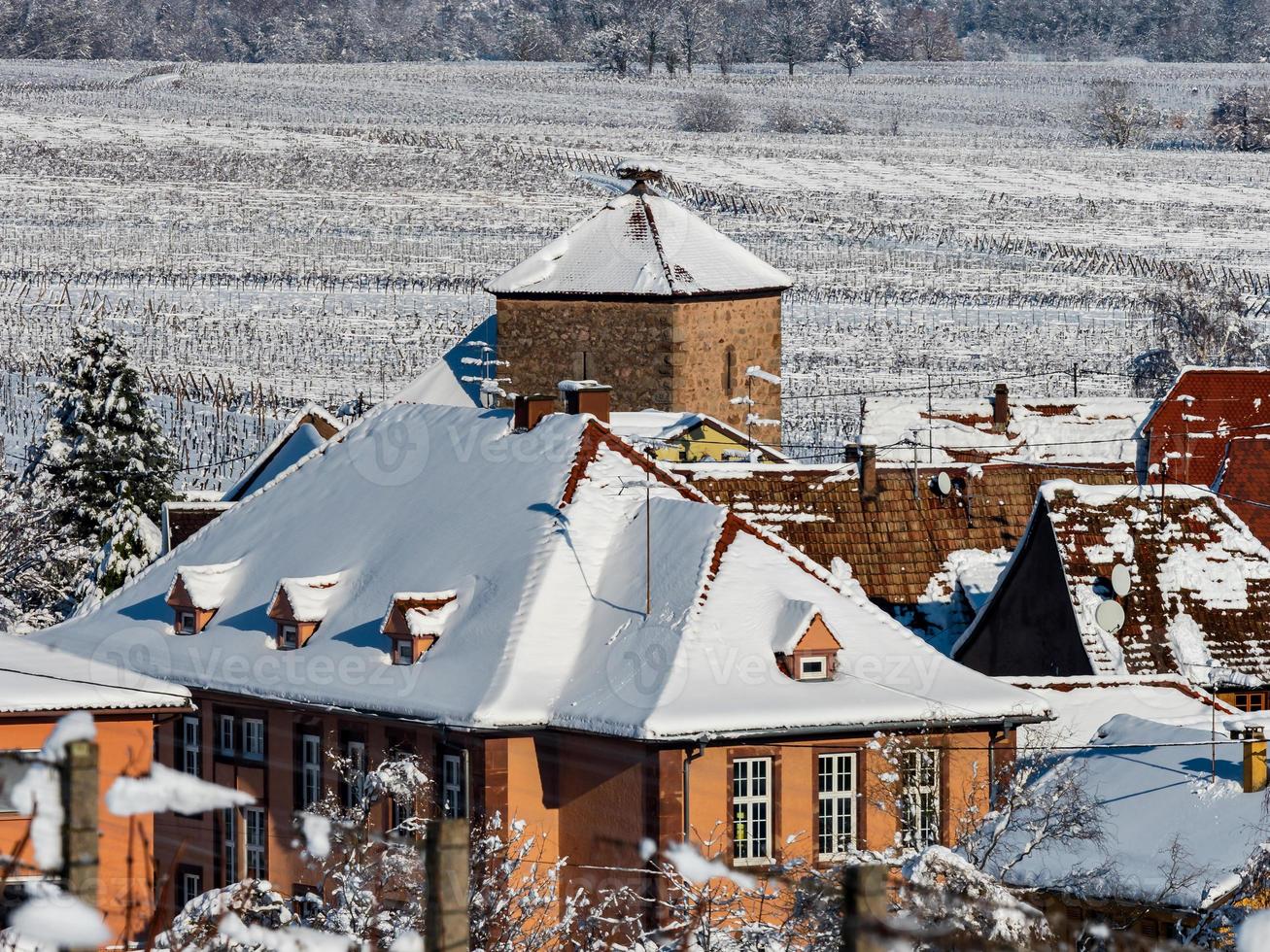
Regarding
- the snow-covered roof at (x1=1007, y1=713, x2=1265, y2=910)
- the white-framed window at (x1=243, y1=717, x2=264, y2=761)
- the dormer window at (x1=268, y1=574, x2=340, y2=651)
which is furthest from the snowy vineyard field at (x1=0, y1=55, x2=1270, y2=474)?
the snow-covered roof at (x1=1007, y1=713, x2=1265, y2=910)

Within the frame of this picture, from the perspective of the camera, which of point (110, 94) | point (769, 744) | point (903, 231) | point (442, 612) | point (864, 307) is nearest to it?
point (769, 744)

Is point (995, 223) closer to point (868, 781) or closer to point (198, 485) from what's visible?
point (198, 485)

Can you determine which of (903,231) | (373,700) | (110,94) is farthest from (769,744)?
(110,94)

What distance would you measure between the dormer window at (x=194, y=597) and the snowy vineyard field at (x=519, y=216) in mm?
26123

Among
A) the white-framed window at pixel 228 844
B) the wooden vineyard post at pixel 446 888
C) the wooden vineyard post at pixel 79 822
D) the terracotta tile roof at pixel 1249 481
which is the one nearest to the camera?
the wooden vineyard post at pixel 79 822

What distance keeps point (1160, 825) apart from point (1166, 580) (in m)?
8.66

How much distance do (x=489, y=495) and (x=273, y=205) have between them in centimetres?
7645

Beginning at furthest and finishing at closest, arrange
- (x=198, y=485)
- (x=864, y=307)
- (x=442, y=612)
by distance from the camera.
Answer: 1. (x=864, y=307)
2. (x=198, y=485)
3. (x=442, y=612)

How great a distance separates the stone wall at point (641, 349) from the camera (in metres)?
52.8

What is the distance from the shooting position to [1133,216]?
359 feet

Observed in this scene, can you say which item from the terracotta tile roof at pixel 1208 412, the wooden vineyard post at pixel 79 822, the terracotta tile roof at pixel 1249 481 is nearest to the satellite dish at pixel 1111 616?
the terracotta tile roof at pixel 1249 481

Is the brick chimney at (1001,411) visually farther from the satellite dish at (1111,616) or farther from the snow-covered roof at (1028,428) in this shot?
the satellite dish at (1111,616)

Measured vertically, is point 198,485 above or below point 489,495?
below

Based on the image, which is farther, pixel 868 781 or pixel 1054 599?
pixel 1054 599
